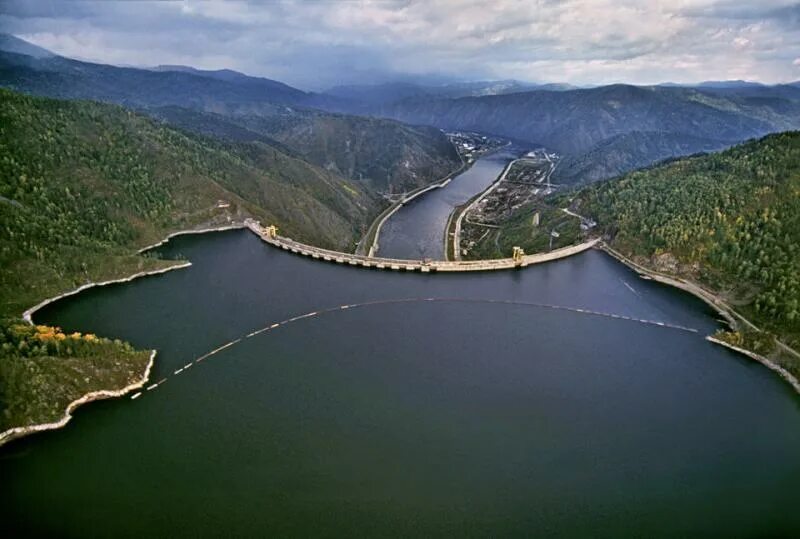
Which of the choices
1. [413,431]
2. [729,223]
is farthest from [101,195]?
[729,223]

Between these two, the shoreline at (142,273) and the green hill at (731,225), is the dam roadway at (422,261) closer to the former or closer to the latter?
the shoreline at (142,273)

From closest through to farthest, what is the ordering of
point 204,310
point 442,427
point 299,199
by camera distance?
point 442,427
point 204,310
point 299,199

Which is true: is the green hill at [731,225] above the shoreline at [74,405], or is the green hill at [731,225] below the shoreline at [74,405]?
above

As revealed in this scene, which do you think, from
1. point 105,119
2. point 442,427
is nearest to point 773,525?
point 442,427

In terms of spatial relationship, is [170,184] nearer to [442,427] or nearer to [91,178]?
[91,178]

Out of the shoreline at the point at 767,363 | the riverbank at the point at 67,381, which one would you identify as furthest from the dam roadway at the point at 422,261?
the riverbank at the point at 67,381

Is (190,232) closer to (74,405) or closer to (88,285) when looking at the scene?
(88,285)
